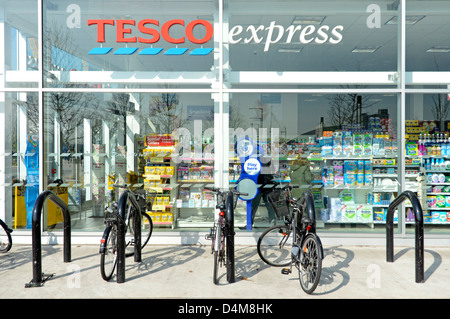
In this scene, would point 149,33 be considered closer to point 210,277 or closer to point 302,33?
point 302,33

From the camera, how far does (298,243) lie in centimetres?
439

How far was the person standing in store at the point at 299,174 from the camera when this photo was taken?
23.5 ft

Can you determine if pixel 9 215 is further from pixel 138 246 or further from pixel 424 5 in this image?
pixel 424 5

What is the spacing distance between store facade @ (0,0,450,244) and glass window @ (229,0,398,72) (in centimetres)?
2

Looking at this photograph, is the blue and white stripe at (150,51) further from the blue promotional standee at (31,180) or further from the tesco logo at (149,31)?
the blue promotional standee at (31,180)

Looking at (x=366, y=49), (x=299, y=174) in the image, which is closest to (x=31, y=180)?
(x=299, y=174)

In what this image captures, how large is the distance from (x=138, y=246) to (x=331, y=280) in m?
2.53

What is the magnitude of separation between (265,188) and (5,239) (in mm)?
4401

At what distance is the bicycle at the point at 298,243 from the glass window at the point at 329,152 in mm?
1547

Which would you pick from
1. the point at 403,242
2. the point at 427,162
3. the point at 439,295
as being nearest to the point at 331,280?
the point at 439,295

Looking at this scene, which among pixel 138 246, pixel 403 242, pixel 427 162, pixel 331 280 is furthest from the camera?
pixel 427 162

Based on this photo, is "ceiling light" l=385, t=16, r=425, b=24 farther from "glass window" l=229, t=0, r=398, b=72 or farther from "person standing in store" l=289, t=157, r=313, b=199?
"person standing in store" l=289, t=157, r=313, b=199

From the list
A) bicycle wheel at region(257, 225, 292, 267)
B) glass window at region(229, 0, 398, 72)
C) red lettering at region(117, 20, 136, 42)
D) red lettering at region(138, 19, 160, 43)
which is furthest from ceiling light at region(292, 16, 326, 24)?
bicycle wheel at region(257, 225, 292, 267)

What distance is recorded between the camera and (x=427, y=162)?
746cm
